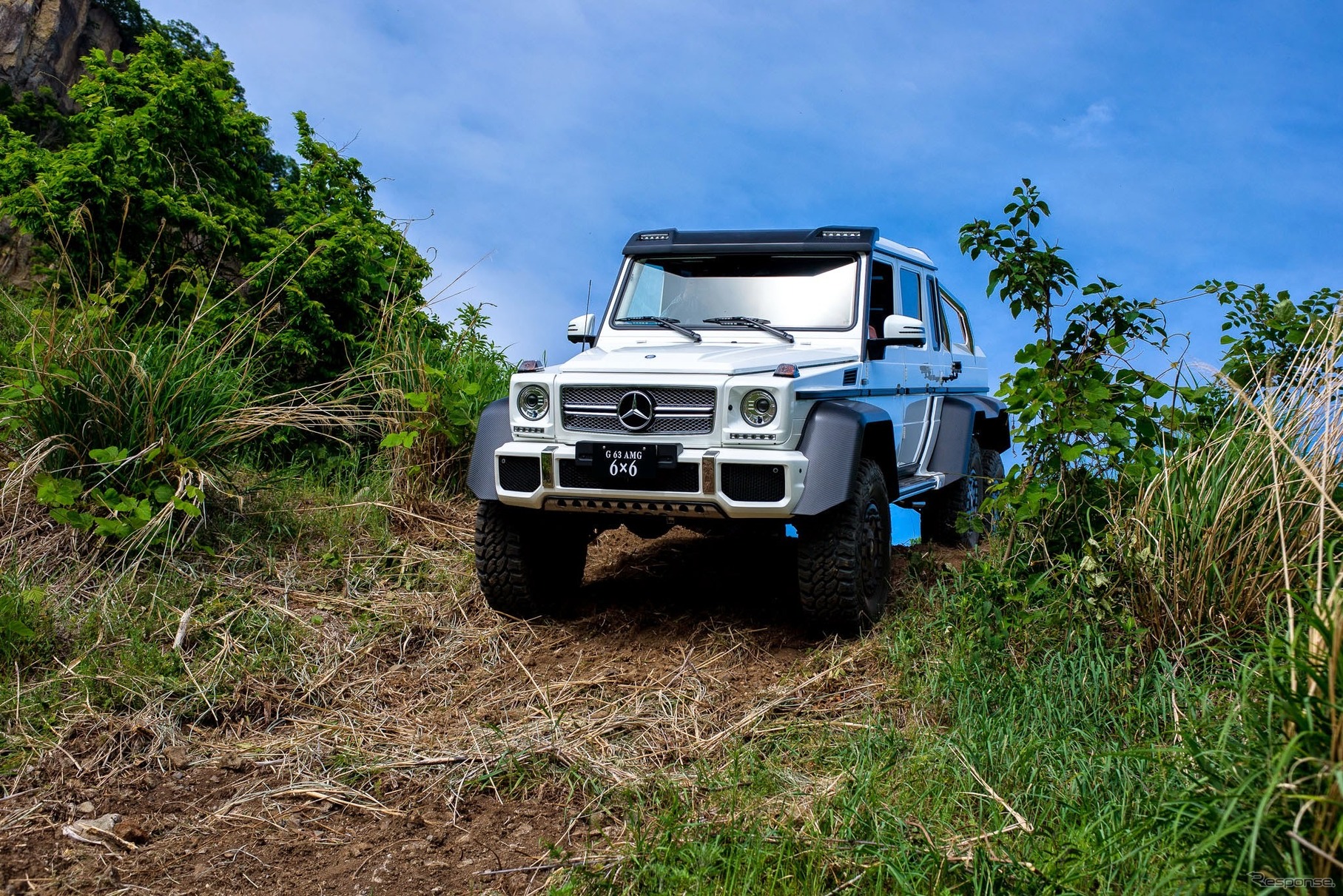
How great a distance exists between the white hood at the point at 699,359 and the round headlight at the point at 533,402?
156mm

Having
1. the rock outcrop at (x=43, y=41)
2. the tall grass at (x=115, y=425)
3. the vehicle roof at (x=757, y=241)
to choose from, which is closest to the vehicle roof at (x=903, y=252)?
the vehicle roof at (x=757, y=241)

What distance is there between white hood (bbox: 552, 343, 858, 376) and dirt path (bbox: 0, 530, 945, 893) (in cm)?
154

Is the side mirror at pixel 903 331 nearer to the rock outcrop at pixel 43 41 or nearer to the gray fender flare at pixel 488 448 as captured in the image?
the gray fender flare at pixel 488 448

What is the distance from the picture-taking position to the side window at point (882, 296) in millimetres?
6914

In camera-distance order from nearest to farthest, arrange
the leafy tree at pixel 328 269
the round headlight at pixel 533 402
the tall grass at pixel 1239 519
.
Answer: the tall grass at pixel 1239 519
the round headlight at pixel 533 402
the leafy tree at pixel 328 269

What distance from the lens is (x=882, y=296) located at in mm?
6988

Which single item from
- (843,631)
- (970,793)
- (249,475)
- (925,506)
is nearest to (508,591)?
(843,631)

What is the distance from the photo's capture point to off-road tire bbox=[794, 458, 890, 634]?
17.8 ft

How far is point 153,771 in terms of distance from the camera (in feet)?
15.6

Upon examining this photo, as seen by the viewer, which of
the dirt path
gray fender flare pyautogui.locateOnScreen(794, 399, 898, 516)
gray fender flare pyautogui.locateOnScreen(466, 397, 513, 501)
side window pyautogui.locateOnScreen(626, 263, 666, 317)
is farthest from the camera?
side window pyautogui.locateOnScreen(626, 263, 666, 317)

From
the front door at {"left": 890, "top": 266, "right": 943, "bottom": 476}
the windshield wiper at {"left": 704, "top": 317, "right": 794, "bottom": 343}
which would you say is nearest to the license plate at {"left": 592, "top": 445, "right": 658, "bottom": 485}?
the windshield wiper at {"left": 704, "top": 317, "right": 794, "bottom": 343}

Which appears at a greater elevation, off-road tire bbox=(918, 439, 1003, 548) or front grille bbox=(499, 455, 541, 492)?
front grille bbox=(499, 455, 541, 492)

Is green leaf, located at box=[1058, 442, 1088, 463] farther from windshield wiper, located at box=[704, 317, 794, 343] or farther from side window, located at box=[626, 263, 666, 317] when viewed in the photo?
side window, located at box=[626, 263, 666, 317]

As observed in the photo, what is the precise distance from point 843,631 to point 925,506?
3026 millimetres
